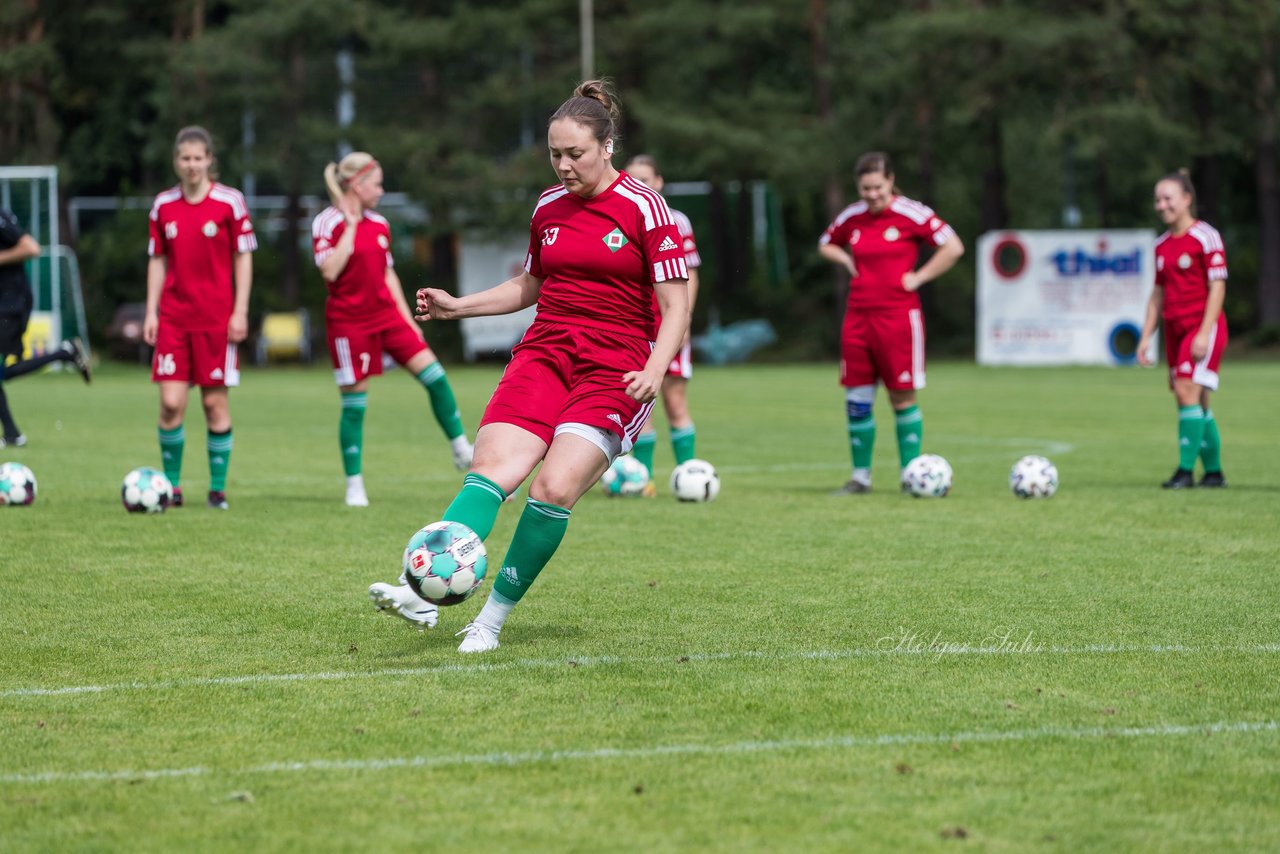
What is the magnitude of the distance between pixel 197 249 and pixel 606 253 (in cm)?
488

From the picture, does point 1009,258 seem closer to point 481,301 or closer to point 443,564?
point 481,301

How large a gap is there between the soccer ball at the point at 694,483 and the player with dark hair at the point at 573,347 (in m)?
4.66

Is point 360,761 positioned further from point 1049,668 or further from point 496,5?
point 496,5

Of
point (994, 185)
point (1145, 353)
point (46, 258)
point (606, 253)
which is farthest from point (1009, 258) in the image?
point (606, 253)

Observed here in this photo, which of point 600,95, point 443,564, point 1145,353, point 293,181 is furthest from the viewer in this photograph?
point 293,181

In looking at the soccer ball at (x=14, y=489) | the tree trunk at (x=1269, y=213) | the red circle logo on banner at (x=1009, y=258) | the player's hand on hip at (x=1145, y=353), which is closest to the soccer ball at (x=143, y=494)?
the soccer ball at (x=14, y=489)

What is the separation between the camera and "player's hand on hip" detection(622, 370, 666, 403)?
576cm

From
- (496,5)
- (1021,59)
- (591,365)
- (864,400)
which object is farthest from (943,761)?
(496,5)

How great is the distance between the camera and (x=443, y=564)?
18.2 feet

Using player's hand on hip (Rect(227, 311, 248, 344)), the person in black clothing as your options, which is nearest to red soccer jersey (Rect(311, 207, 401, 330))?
player's hand on hip (Rect(227, 311, 248, 344))

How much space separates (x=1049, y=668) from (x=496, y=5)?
36.3m

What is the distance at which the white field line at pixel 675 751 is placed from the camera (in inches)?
174

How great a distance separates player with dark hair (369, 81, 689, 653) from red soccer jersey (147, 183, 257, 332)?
4.48m

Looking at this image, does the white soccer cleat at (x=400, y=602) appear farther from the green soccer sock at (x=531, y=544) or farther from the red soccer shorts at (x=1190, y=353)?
the red soccer shorts at (x=1190, y=353)
